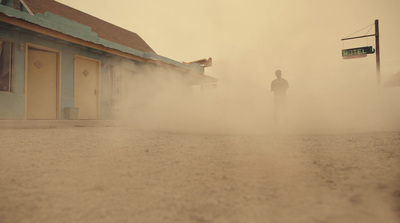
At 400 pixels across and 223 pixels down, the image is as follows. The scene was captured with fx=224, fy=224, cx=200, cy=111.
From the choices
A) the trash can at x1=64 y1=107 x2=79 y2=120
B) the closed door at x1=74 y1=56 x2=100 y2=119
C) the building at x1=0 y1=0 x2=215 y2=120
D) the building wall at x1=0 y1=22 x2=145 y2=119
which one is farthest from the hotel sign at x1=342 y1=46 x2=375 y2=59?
the trash can at x1=64 y1=107 x2=79 y2=120

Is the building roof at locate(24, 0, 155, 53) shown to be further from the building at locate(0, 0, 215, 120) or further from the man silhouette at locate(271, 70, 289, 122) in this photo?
the man silhouette at locate(271, 70, 289, 122)

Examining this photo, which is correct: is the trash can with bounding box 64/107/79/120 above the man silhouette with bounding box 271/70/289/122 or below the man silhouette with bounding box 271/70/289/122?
below

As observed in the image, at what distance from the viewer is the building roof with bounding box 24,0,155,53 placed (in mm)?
8526

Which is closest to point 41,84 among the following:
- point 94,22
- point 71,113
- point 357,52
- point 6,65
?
point 6,65

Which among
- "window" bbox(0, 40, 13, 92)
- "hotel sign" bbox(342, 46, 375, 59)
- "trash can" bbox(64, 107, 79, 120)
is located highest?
"hotel sign" bbox(342, 46, 375, 59)

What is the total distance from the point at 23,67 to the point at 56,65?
2.96ft

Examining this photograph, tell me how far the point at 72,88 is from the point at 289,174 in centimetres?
729

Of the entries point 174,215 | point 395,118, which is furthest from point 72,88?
point 395,118

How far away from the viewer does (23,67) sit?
5.93 meters

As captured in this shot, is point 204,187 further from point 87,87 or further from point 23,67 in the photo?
point 87,87

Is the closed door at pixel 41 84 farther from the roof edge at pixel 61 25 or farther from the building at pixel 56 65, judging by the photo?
the roof edge at pixel 61 25

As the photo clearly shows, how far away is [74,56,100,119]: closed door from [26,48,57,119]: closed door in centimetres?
65

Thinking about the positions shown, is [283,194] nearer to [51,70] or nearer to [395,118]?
[395,118]

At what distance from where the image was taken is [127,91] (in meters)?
8.55
